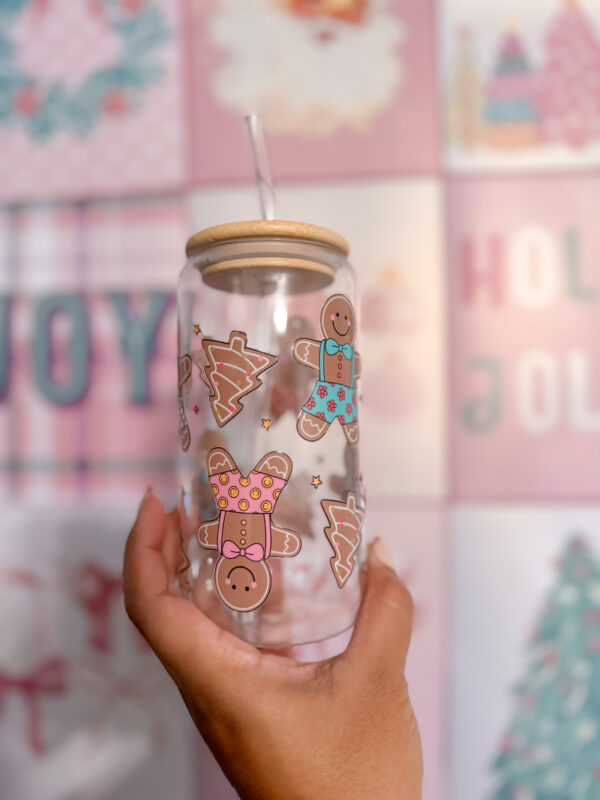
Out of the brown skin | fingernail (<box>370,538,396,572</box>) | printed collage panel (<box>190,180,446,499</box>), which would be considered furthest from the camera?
printed collage panel (<box>190,180,446,499</box>)

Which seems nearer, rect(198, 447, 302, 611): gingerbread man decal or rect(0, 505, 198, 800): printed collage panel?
rect(198, 447, 302, 611): gingerbread man decal

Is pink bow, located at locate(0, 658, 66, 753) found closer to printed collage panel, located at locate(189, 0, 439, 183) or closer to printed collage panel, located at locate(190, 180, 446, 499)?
printed collage panel, located at locate(190, 180, 446, 499)

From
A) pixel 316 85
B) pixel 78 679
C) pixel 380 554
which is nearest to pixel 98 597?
pixel 78 679

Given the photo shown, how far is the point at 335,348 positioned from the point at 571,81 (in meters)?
0.62

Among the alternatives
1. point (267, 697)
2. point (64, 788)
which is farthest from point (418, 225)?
point (64, 788)

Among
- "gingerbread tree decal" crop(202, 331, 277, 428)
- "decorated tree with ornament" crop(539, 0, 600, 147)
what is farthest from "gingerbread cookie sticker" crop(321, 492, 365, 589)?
"decorated tree with ornament" crop(539, 0, 600, 147)

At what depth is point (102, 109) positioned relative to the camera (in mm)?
875

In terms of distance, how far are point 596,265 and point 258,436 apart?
55 cm

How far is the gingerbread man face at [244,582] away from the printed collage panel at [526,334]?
16.2 inches

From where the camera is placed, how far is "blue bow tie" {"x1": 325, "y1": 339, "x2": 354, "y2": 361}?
540 mm

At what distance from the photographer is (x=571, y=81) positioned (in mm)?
832

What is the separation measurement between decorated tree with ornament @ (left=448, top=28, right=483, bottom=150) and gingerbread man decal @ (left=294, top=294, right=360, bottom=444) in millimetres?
427

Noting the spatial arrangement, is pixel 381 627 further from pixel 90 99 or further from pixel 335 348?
pixel 90 99

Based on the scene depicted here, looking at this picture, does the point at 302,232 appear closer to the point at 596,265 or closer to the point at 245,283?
the point at 245,283
